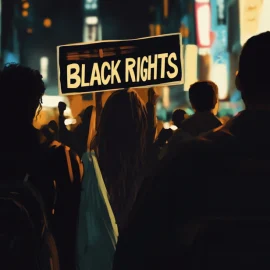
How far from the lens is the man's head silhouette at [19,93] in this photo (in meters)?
2.76

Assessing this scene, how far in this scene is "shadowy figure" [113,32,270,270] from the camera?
57.8 inches

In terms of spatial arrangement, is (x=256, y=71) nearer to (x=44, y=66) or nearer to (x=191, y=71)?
(x=191, y=71)

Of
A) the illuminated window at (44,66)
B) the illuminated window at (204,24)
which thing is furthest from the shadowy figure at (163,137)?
the illuminated window at (44,66)

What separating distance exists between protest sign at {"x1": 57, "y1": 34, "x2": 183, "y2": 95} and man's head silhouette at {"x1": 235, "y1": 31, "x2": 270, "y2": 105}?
3.96 meters

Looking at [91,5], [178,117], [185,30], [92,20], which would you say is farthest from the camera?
[91,5]

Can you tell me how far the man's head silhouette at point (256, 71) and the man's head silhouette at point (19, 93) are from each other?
136 cm

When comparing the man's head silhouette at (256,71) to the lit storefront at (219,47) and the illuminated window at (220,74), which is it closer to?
the illuminated window at (220,74)

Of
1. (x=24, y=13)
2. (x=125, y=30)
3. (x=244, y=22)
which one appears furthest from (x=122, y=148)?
(x=125, y=30)

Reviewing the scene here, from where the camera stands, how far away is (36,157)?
2693 millimetres

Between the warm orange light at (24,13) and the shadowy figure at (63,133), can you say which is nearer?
the shadowy figure at (63,133)

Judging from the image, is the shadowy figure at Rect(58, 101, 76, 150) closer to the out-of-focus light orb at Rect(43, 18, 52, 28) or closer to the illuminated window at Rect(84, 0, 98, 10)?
the illuminated window at Rect(84, 0, 98, 10)

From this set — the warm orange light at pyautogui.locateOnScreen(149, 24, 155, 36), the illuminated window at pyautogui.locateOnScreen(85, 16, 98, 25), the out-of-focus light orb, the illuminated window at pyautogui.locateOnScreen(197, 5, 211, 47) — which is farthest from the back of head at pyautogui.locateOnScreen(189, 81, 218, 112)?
the out-of-focus light orb

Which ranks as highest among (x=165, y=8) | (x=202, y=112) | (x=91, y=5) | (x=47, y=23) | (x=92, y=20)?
(x=91, y=5)

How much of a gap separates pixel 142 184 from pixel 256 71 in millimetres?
372
